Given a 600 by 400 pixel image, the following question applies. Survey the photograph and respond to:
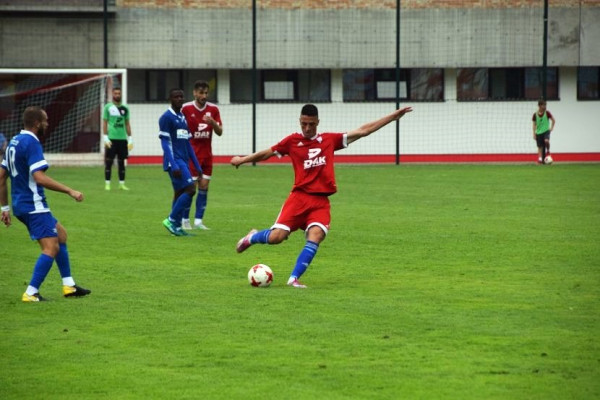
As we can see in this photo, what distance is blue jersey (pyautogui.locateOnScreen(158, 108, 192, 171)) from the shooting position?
17000 mm

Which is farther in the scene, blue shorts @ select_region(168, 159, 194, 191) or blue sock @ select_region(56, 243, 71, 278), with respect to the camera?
blue shorts @ select_region(168, 159, 194, 191)

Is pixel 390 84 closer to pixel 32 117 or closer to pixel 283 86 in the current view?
pixel 283 86

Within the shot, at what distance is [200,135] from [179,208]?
1.97 metres

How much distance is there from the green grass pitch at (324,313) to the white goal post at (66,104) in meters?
16.7

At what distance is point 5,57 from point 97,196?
14.3 m

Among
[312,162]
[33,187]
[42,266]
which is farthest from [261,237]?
[33,187]

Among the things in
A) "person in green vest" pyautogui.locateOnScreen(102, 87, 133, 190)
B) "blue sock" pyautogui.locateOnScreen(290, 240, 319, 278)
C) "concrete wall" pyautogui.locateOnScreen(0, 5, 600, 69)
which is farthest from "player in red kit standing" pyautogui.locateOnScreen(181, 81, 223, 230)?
"concrete wall" pyautogui.locateOnScreen(0, 5, 600, 69)

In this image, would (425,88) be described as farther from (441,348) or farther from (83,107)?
(441,348)

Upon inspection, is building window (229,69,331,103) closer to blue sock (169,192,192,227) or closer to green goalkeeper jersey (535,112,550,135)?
green goalkeeper jersey (535,112,550,135)

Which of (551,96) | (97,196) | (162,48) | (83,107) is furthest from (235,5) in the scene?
(97,196)

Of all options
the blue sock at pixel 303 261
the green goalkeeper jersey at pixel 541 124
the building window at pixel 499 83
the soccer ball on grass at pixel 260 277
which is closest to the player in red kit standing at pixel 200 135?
the soccer ball on grass at pixel 260 277

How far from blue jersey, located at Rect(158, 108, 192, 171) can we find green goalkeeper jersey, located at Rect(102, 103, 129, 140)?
9158 mm

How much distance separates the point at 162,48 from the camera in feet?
124

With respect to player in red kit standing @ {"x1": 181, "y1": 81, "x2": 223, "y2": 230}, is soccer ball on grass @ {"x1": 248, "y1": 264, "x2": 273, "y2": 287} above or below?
below
